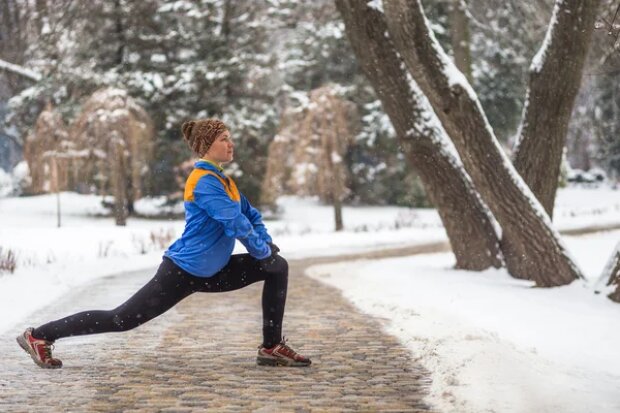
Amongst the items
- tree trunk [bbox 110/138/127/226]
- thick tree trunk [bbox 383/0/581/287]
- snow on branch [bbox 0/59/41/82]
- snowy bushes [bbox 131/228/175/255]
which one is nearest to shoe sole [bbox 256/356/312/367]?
thick tree trunk [bbox 383/0/581/287]

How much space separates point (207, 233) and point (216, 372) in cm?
102

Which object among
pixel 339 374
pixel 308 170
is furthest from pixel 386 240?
pixel 339 374

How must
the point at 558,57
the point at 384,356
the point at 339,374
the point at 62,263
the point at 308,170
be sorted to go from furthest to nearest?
the point at 308,170 → the point at 62,263 → the point at 558,57 → the point at 384,356 → the point at 339,374

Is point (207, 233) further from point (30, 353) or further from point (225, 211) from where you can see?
point (30, 353)

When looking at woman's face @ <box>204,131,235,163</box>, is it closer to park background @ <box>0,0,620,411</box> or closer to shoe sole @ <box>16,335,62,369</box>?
shoe sole @ <box>16,335,62,369</box>

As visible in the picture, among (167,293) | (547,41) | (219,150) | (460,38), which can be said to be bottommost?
(167,293)

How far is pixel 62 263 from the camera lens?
15.5 m

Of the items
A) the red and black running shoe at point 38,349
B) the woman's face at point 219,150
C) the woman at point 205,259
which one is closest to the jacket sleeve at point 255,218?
the woman at point 205,259

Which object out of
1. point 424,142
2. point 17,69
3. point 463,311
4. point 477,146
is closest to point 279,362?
point 463,311

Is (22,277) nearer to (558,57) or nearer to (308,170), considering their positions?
(558,57)

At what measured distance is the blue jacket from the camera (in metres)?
5.35

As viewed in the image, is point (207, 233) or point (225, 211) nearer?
point (225, 211)

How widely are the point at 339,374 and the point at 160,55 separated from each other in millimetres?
30708

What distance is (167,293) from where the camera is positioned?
5.50 metres
